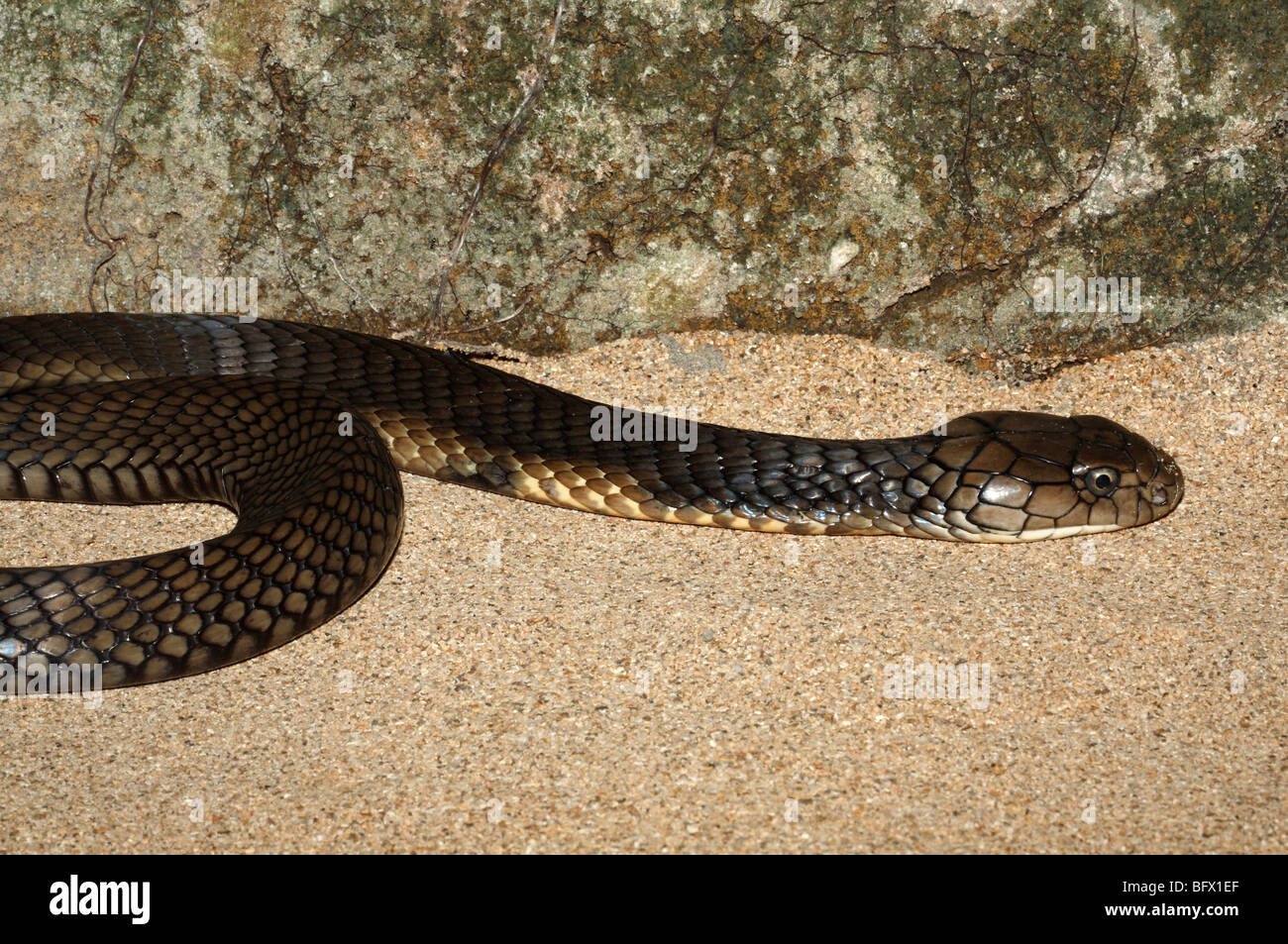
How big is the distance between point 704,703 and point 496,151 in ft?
8.28

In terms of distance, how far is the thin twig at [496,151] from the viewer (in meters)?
4.43

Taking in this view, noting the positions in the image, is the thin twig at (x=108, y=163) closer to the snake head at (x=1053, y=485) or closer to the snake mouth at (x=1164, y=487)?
the snake head at (x=1053, y=485)

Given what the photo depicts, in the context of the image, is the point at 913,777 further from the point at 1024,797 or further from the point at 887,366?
the point at 887,366

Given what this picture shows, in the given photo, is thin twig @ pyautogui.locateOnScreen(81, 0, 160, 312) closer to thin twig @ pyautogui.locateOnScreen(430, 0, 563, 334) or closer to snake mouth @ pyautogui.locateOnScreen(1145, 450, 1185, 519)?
thin twig @ pyautogui.locateOnScreen(430, 0, 563, 334)

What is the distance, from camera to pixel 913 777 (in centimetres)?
293

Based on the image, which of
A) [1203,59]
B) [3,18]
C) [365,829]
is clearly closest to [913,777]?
[365,829]

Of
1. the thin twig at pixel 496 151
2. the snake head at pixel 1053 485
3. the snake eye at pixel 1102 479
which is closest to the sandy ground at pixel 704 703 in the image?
the snake head at pixel 1053 485

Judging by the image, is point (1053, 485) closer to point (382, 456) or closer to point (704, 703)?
point (704, 703)

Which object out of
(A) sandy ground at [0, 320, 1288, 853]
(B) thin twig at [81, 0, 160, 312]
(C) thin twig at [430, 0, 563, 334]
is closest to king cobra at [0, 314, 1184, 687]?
(A) sandy ground at [0, 320, 1288, 853]

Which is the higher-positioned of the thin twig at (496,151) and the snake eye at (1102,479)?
the thin twig at (496,151)

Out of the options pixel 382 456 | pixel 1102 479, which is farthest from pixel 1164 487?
pixel 382 456

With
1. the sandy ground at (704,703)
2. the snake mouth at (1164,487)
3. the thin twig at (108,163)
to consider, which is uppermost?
the thin twig at (108,163)
